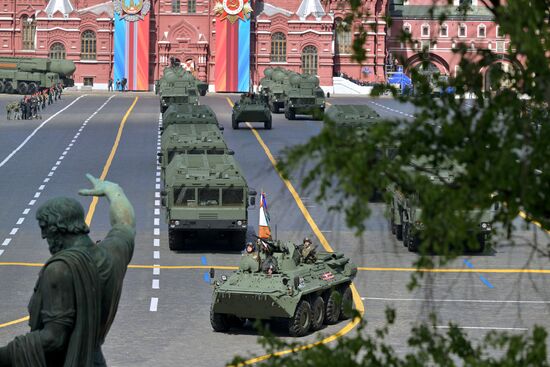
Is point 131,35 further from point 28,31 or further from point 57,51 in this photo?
point 28,31

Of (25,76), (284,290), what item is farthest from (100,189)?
(25,76)

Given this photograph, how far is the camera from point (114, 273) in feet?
31.6

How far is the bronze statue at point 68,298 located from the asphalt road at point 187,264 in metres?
1.23

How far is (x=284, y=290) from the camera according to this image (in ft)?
113

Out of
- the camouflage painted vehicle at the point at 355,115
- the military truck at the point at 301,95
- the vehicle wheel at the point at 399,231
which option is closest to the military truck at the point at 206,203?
the vehicle wheel at the point at 399,231

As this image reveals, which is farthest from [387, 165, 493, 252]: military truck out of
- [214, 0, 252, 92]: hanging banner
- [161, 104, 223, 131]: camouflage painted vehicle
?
[214, 0, 252, 92]: hanging banner

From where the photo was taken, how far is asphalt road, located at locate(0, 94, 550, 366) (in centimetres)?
3197

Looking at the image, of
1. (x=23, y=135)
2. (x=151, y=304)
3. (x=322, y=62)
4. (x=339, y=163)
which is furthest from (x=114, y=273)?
(x=322, y=62)

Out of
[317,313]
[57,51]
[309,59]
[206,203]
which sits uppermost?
[57,51]

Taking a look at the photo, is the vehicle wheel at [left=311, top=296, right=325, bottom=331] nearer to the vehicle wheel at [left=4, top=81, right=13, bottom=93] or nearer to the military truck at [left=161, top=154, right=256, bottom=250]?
the military truck at [left=161, top=154, right=256, bottom=250]

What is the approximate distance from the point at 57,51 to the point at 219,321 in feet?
404

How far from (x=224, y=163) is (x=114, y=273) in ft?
134

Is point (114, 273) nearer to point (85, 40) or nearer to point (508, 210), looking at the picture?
point (508, 210)

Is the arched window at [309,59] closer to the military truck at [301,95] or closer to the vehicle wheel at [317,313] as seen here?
the military truck at [301,95]
